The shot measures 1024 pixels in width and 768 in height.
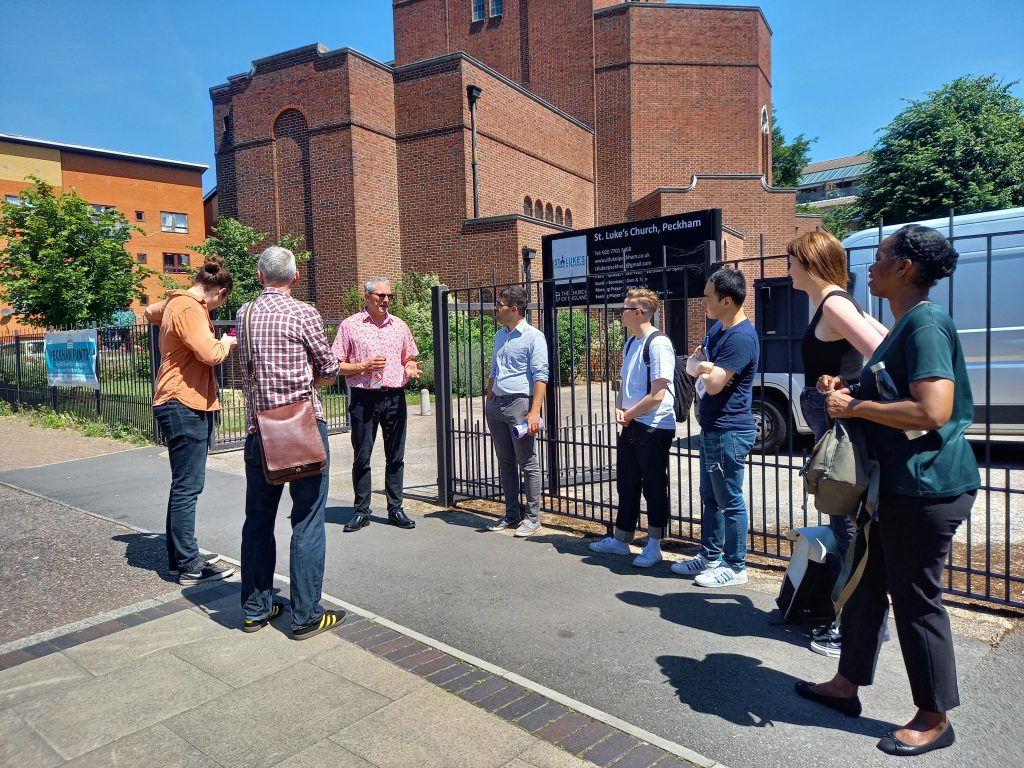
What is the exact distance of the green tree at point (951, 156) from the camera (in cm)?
2156

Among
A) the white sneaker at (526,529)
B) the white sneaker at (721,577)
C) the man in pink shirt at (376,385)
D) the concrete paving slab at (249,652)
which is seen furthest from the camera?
the man in pink shirt at (376,385)

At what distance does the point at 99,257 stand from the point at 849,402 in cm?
1850

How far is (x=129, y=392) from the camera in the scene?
11.4m

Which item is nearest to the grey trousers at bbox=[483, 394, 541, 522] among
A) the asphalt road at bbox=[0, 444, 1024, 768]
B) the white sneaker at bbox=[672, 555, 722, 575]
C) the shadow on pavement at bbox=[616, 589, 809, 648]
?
the asphalt road at bbox=[0, 444, 1024, 768]

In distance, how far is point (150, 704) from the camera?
10.2 feet

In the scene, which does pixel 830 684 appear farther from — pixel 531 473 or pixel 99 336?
pixel 99 336

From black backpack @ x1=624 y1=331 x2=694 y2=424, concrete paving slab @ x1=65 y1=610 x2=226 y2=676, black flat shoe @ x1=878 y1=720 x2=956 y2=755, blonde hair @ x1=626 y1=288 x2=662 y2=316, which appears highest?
blonde hair @ x1=626 y1=288 x2=662 y2=316

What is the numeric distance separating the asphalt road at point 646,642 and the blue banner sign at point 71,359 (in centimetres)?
787

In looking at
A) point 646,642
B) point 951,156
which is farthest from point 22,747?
point 951,156

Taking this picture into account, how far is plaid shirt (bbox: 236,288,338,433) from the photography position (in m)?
3.68

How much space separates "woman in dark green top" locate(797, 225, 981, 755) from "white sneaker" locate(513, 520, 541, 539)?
10.4 ft

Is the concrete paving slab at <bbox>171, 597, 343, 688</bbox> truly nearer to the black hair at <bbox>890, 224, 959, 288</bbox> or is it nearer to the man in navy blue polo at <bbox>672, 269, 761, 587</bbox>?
the man in navy blue polo at <bbox>672, 269, 761, 587</bbox>

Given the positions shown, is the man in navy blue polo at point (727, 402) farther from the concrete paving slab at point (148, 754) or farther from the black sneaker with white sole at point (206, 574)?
the black sneaker with white sole at point (206, 574)

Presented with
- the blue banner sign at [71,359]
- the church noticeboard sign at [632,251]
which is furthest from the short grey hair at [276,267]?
the blue banner sign at [71,359]
